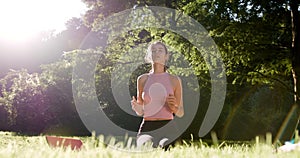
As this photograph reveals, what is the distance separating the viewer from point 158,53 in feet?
15.9

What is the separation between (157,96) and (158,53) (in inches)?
19.1

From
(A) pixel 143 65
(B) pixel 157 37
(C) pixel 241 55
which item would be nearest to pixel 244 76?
(C) pixel 241 55

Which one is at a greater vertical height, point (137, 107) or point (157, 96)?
point (157, 96)

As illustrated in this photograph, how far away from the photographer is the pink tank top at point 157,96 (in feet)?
15.4

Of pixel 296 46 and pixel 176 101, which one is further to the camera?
pixel 296 46

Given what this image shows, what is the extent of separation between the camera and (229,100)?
2117cm

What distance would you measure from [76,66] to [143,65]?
4147mm

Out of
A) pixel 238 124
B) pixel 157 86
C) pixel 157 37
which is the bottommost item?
pixel 238 124

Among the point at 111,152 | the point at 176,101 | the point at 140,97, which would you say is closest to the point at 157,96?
the point at 176,101

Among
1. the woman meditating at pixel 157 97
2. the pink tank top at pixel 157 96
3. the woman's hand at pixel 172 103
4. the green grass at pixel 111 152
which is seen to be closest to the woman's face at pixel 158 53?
the woman meditating at pixel 157 97

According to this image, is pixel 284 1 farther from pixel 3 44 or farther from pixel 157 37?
pixel 3 44

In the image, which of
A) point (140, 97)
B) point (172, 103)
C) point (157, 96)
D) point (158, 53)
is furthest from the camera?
point (140, 97)

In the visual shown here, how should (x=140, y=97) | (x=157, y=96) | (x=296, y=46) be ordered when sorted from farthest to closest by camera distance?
(x=296, y=46), (x=140, y=97), (x=157, y=96)

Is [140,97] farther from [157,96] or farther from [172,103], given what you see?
[172,103]
